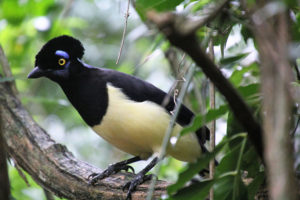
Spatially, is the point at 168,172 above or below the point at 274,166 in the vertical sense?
below

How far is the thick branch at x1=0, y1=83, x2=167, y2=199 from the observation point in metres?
3.12

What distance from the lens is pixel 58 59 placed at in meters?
3.68

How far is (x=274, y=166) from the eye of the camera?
86 centimetres

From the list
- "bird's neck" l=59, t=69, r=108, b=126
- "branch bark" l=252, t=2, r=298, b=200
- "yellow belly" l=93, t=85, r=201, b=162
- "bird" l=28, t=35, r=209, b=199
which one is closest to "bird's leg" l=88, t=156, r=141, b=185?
"bird" l=28, t=35, r=209, b=199

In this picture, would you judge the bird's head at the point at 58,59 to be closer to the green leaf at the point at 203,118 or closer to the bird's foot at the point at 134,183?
the bird's foot at the point at 134,183

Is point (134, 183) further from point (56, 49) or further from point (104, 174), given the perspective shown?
point (56, 49)

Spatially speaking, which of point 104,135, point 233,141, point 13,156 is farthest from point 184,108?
point 233,141

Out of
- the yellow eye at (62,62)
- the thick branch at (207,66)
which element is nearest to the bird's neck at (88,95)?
the yellow eye at (62,62)

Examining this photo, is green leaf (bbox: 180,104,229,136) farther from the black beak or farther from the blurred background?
the black beak

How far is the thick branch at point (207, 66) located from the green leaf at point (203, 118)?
0.75ft

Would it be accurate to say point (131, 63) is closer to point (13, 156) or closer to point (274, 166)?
point (13, 156)

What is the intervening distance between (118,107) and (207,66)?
2.24m

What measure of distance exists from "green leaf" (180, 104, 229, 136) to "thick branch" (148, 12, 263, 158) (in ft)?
0.75

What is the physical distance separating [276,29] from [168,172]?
361cm
